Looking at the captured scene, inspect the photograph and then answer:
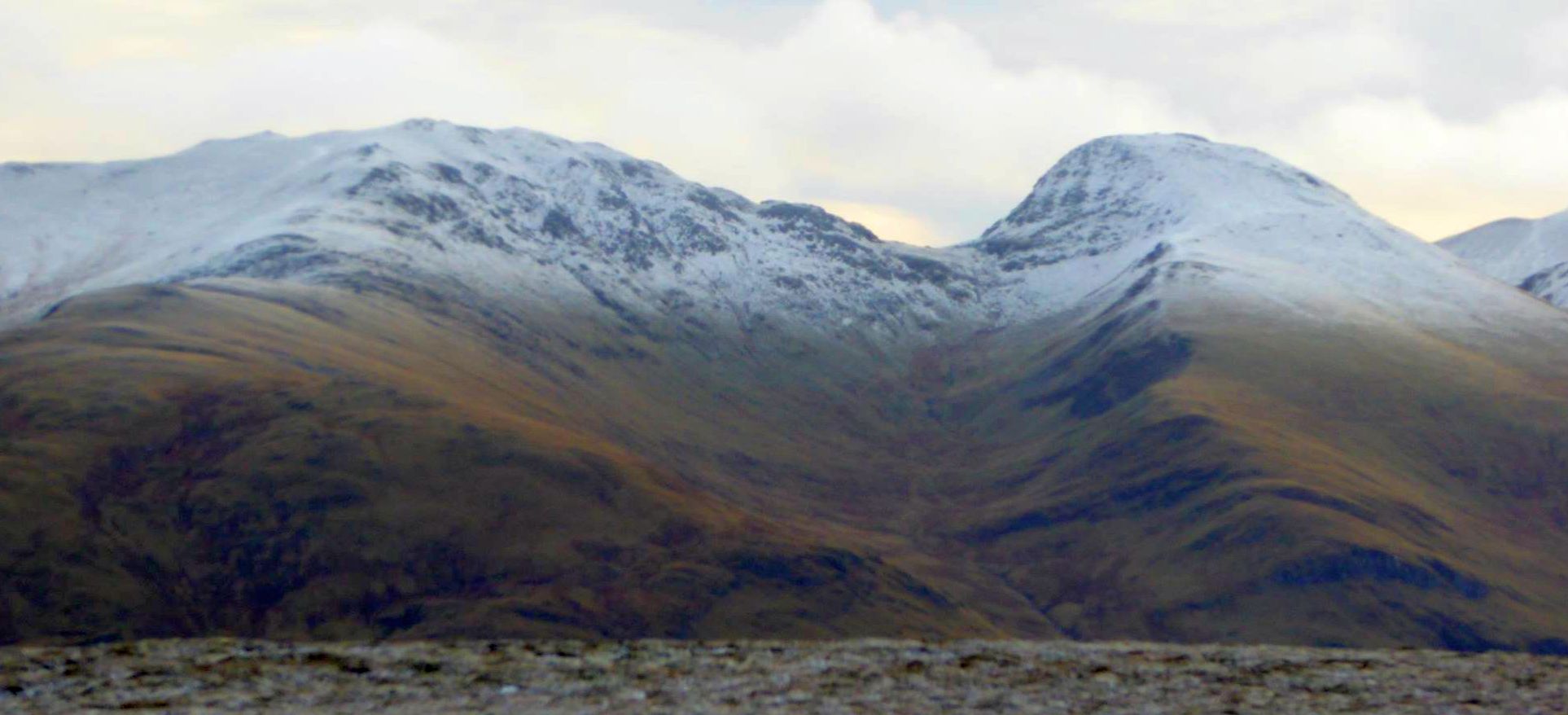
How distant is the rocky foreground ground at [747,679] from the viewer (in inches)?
675

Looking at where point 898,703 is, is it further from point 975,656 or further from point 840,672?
point 975,656

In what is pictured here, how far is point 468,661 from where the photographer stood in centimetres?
1934

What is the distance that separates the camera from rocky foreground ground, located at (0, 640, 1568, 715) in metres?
17.1

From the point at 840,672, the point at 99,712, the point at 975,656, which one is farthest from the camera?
the point at 975,656

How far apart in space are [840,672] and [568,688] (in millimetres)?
2991

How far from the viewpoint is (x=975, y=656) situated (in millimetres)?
20078

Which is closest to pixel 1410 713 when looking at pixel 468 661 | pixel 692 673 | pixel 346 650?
pixel 692 673

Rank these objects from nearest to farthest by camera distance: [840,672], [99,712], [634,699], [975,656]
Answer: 1. [99,712]
2. [634,699]
3. [840,672]
4. [975,656]

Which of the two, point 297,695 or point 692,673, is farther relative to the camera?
point 692,673

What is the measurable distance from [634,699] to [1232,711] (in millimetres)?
5985

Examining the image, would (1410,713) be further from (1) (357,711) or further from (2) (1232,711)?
(1) (357,711)

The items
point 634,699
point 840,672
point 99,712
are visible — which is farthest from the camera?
point 840,672

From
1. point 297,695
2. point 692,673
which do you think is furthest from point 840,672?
point 297,695

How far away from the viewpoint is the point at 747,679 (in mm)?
18516
